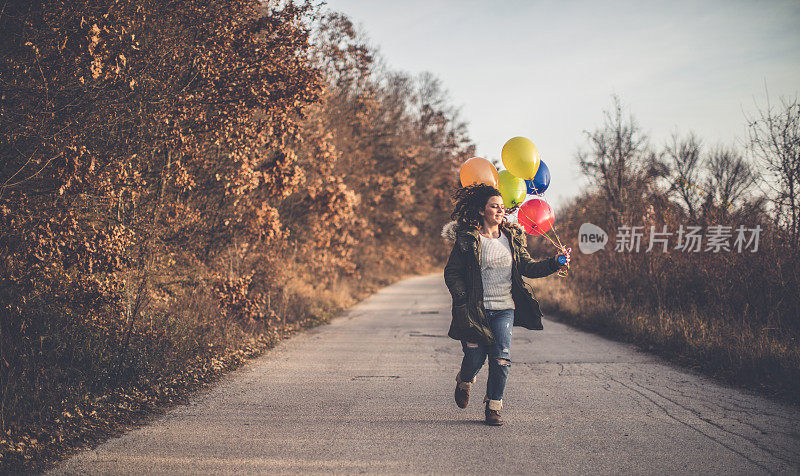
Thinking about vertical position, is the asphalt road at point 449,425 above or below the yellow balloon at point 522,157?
below

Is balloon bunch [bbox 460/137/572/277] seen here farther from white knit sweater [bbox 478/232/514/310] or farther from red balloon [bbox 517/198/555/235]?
white knit sweater [bbox 478/232/514/310]

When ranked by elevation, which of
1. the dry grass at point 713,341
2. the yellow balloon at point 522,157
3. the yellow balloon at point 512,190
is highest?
the yellow balloon at point 522,157

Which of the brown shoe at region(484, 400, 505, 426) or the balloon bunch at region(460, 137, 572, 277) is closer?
the brown shoe at region(484, 400, 505, 426)

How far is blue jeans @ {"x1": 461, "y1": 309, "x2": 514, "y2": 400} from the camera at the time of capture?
16.5 feet

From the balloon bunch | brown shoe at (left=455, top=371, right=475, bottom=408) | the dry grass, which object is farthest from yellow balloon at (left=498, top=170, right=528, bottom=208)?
the dry grass

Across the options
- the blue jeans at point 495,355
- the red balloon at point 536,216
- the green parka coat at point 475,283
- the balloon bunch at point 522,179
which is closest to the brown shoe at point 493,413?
the blue jeans at point 495,355

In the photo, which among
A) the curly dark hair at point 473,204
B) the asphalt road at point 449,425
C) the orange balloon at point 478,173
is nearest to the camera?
the asphalt road at point 449,425

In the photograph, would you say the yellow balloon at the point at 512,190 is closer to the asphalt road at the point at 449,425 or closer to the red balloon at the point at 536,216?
the red balloon at the point at 536,216

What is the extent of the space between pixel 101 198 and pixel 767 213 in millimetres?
11194

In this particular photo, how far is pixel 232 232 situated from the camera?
1026cm

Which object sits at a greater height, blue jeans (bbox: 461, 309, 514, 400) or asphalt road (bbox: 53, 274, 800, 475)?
blue jeans (bbox: 461, 309, 514, 400)

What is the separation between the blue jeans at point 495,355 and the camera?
504cm

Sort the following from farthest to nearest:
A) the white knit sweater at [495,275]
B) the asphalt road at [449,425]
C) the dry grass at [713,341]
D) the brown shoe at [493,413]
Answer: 1. the dry grass at [713,341]
2. the white knit sweater at [495,275]
3. the brown shoe at [493,413]
4. the asphalt road at [449,425]

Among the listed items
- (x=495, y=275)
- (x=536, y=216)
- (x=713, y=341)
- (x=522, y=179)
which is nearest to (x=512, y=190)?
(x=522, y=179)
